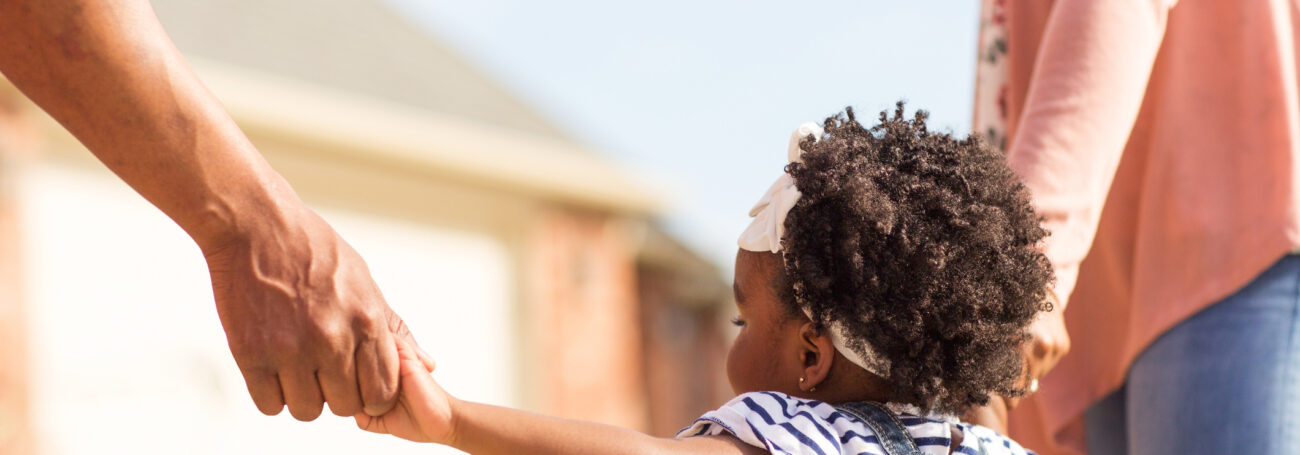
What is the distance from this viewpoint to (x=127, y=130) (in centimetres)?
Answer: 202

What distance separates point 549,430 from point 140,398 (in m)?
6.28

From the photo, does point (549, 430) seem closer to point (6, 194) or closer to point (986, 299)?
point (986, 299)

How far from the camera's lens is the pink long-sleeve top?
2.30 m

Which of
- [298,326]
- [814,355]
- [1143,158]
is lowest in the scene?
[814,355]

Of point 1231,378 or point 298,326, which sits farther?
point 1231,378

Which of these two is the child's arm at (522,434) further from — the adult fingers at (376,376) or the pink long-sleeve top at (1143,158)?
the pink long-sleeve top at (1143,158)

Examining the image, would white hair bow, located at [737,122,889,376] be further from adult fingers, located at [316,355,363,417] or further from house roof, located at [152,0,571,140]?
house roof, located at [152,0,571,140]

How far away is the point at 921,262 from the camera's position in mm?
1986

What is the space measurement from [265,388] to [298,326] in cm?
11

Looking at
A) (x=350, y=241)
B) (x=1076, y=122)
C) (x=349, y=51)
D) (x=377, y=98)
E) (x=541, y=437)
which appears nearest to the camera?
(x=541, y=437)

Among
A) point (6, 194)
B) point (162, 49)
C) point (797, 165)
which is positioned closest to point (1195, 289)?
point (797, 165)

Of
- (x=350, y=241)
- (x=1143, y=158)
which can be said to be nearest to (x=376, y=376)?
(x=1143, y=158)

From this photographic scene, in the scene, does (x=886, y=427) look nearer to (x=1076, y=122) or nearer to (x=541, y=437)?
(x=541, y=437)

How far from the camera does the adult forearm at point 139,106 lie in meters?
2.01
